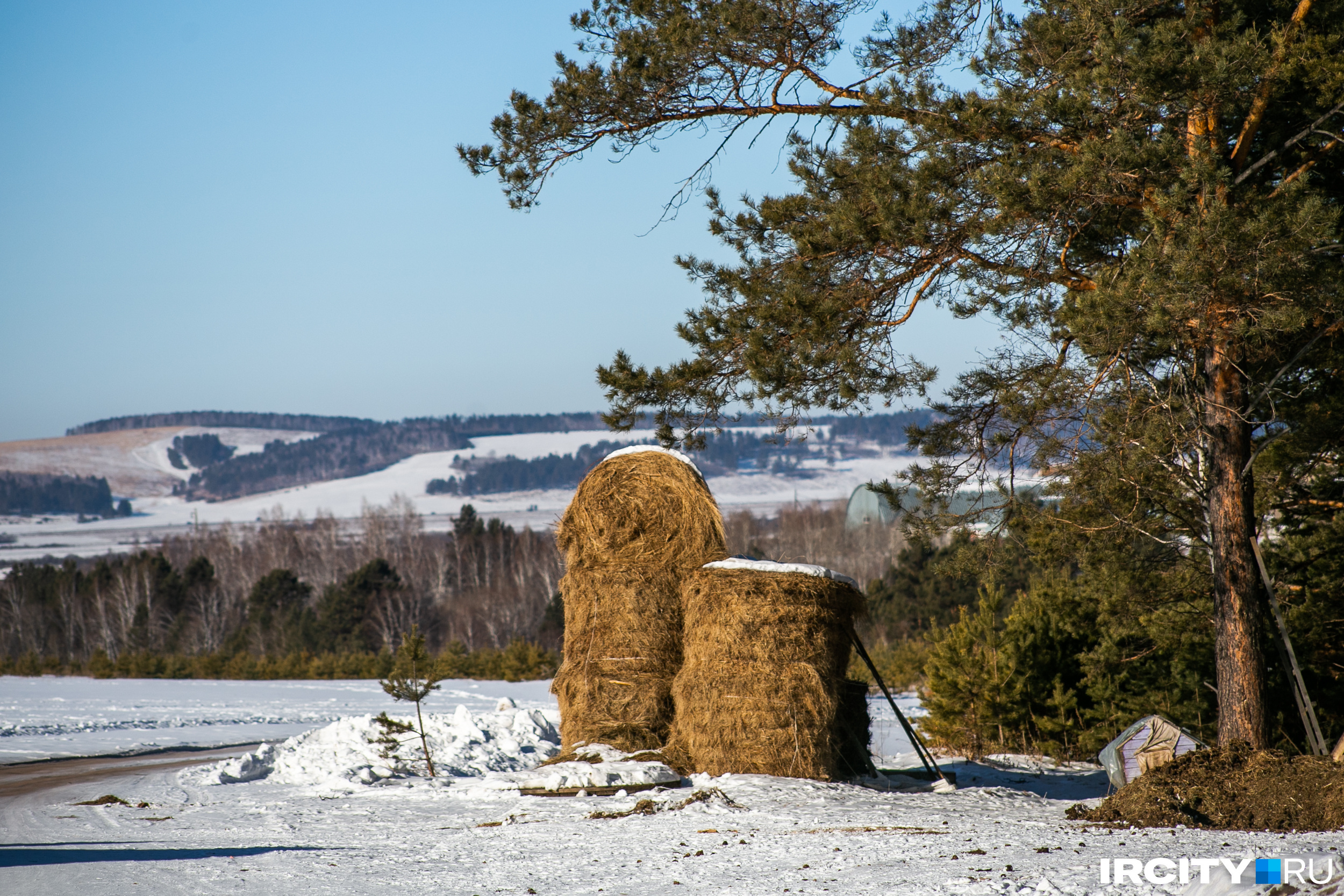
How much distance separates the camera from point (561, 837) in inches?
299

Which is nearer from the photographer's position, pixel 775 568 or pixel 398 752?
pixel 775 568

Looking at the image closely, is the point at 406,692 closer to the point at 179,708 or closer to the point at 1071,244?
the point at 1071,244

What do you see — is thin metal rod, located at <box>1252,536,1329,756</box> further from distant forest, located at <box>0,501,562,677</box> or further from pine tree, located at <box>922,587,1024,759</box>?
distant forest, located at <box>0,501,562,677</box>

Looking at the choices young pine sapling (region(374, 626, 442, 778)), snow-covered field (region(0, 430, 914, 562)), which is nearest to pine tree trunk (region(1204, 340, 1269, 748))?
young pine sapling (region(374, 626, 442, 778))

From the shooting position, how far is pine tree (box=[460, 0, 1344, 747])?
7902 millimetres

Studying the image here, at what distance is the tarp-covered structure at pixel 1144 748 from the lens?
8.38 metres

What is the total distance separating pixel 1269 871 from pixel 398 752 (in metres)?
10.6

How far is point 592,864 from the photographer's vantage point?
6531 millimetres

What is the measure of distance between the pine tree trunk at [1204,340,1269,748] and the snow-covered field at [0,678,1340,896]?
1645 millimetres

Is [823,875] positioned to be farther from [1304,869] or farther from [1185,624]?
[1185,624]

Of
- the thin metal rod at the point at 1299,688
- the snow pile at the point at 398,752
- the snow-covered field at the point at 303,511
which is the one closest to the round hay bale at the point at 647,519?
the snow pile at the point at 398,752

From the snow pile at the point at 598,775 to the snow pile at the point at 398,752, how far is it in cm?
278

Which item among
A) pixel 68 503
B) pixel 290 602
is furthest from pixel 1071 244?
pixel 68 503

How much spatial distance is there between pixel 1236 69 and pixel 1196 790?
5.14 meters
